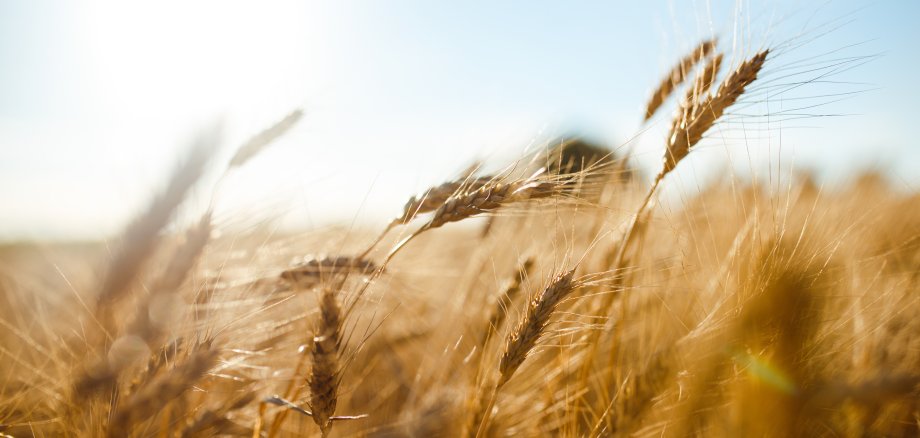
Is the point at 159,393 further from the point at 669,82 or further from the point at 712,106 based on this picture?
the point at 669,82

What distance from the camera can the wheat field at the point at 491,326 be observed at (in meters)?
0.94

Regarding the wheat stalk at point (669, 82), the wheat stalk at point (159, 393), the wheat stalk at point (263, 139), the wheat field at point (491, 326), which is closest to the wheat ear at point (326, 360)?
the wheat field at point (491, 326)

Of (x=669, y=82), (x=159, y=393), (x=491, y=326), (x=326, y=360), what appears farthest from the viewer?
(x=669, y=82)

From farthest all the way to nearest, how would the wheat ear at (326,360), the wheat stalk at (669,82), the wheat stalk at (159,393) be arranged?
the wheat stalk at (669,82)
the wheat ear at (326,360)
the wheat stalk at (159,393)

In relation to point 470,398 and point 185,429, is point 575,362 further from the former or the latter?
point 185,429

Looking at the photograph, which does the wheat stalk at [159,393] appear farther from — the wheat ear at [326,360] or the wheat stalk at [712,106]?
the wheat stalk at [712,106]

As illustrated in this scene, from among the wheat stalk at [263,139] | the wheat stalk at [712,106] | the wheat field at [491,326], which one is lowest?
the wheat field at [491,326]

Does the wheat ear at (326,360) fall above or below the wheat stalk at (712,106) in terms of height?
below

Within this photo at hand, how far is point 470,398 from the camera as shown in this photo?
126 cm

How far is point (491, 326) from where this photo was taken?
4.14ft

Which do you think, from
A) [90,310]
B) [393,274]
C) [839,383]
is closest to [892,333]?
[839,383]

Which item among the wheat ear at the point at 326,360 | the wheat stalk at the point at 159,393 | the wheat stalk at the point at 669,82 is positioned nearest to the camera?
the wheat stalk at the point at 159,393

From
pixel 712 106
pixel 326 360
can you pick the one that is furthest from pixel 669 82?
pixel 326 360

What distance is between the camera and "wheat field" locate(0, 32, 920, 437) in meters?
0.94
